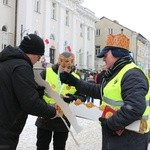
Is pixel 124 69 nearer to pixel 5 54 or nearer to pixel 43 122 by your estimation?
pixel 5 54

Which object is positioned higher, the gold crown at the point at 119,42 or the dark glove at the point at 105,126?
the gold crown at the point at 119,42

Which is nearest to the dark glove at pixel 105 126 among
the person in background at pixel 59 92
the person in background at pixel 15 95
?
the person in background at pixel 15 95

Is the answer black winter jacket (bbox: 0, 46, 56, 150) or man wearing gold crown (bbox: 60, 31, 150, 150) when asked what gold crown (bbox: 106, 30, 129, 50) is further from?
black winter jacket (bbox: 0, 46, 56, 150)

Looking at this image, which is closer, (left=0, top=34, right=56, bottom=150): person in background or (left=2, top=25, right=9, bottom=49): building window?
(left=0, top=34, right=56, bottom=150): person in background

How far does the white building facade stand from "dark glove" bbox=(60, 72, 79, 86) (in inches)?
916

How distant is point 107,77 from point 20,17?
26579mm

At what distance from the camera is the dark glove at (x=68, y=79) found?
4.45m

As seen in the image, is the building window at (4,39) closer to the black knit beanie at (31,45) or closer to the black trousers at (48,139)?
the black trousers at (48,139)

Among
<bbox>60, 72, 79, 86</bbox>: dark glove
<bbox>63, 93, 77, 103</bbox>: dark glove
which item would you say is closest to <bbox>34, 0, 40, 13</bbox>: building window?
<bbox>63, 93, 77, 103</bbox>: dark glove

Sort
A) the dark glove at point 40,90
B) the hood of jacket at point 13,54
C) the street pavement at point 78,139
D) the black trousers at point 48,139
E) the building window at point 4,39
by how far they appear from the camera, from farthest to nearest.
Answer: the building window at point 4,39 → the street pavement at point 78,139 → the black trousers at point 48,139 → the dark glove at point 40,90 → the hood of jacket at point 13,54

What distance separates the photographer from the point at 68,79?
4500mm

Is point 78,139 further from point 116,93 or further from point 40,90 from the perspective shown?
point 116,93

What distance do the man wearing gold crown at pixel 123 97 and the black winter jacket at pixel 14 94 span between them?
62 cm

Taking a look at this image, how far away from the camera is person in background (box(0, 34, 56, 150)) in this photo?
11.1 ft
